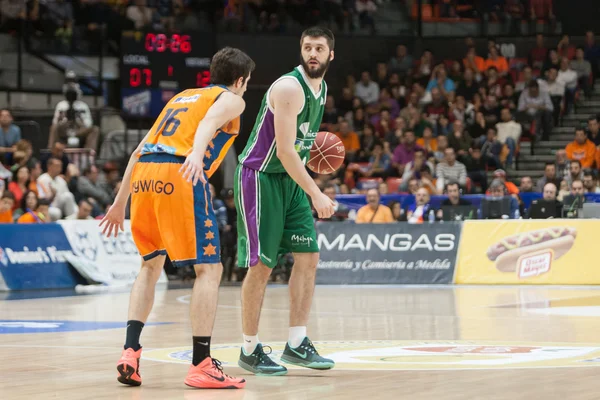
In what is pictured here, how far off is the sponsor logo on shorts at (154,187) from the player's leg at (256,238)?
0.96 metres

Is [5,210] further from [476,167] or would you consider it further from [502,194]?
[476,167]

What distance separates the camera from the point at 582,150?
2247 centimetres

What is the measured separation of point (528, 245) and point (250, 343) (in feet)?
36.6

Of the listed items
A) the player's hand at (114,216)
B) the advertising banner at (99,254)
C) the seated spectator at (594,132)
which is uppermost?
the seated spectator at (594,132)

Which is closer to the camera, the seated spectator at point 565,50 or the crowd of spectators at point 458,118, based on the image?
the crowd of spectators at point 458,118

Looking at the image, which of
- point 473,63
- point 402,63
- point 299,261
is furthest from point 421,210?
point 299,261

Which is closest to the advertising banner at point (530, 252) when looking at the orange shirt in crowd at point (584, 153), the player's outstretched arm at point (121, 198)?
the orange shirt in crowd at point (584, 153)

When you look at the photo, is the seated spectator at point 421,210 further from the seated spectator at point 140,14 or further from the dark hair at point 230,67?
the dark hair at point 230,67

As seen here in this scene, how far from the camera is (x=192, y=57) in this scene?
80.7 ft

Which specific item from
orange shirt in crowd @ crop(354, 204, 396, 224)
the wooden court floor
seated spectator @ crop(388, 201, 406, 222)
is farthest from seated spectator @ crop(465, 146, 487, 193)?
the wooden court floor

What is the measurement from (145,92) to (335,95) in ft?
21.0

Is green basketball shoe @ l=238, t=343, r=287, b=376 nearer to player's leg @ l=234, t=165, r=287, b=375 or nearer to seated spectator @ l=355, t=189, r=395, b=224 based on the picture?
player's leg @ l=234, t=165, r=287, b=375

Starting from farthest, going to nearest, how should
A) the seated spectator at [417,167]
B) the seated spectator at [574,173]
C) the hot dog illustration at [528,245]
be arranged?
1. the seated spectator at [417,167]
2. the seated spectator at [574,173]
3. the hot dog illustration at [528,245]

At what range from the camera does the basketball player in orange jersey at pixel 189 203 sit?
21.1 feet
